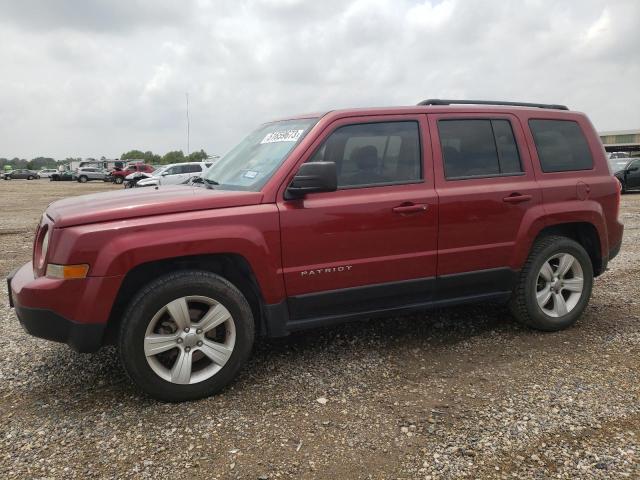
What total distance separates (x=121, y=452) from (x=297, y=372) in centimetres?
129

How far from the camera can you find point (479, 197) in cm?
389

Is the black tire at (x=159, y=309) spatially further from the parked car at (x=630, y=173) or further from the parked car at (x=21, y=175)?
the parked car at (x=21, y=175)

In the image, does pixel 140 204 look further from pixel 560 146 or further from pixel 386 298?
pixel 560 146

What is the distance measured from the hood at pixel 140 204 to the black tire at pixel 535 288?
7.60 feet

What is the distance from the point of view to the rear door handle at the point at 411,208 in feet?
11.9

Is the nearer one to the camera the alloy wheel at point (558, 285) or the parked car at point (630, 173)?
the alloy wheel at point (558, 285)

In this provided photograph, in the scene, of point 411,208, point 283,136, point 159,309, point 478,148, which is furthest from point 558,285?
point 159,309

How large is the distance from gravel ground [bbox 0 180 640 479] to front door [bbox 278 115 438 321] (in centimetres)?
54

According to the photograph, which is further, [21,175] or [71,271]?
[21,175]

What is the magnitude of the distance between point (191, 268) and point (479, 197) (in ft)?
7.16

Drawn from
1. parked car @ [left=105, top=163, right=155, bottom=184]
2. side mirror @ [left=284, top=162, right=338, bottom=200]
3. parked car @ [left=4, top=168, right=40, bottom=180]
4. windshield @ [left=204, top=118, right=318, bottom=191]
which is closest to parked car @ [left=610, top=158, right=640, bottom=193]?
windshield @ [left=204, top=118, right=318, bottom=191]

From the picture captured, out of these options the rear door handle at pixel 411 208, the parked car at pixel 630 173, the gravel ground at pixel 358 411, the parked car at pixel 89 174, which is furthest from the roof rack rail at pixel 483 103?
the parked car at pixel 89 174

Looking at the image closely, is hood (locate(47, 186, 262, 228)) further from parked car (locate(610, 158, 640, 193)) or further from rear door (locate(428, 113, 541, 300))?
parked car (locate(610, 158, 640, 193))

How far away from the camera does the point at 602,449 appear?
8.58 ft
